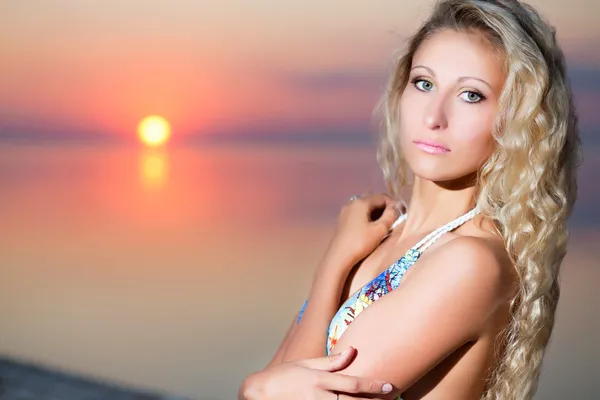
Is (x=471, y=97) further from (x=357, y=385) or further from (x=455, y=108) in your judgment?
(x=357, y=385)

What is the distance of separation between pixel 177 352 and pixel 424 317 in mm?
4012

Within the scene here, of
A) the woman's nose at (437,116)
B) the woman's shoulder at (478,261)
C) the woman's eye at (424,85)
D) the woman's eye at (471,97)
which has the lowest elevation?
the woman's shoulder at (478,261)

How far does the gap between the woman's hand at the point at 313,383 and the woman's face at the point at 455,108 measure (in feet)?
1.70

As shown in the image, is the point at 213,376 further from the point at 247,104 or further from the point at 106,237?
the point at 247,104

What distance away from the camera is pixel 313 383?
1834 millimetres

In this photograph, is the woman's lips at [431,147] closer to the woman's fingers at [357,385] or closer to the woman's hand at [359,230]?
the woman's hand at [359,230]

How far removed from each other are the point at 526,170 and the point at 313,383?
0.70 metres

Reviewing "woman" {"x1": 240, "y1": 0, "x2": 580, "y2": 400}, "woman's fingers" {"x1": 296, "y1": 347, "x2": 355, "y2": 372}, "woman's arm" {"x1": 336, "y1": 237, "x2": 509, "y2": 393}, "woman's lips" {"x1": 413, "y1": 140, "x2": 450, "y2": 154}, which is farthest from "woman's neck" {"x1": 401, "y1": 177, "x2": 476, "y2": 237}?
"woman's fingers" {"x1": 296, "y1": 347, "x2": 355, "y2": 372}

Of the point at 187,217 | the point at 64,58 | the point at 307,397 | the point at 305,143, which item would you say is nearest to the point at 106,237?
the point at 187,217

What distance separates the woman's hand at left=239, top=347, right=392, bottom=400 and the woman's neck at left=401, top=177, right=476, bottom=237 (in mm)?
483

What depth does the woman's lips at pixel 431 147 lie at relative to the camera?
1965 millimetres

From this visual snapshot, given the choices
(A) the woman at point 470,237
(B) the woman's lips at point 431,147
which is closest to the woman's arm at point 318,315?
(A) the woman at point 470,237

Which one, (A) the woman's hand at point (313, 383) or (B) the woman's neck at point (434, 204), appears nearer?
(A) the woman's hand at point (313, 383)

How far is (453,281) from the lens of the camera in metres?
1.75
